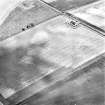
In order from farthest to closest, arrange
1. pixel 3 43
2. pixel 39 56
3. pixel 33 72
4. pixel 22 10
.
Answer: pixel 22 10 → pixel 3 43 → pixel 39 56 → pixel 33 72

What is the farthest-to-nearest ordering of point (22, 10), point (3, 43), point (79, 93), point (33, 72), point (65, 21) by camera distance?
point (22, 10) < point (65, 21) < point (3, 43) < point (33, 72) < point (79, 93)

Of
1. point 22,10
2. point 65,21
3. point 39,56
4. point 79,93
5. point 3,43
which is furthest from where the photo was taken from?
point 22,10

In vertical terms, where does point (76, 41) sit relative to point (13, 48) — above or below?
below

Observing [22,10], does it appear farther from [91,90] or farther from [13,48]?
[91,90]

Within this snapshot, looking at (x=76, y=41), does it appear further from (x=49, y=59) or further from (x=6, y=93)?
(x=6, y=93)

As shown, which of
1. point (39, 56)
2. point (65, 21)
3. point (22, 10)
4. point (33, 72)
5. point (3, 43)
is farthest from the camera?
point (22, 10)

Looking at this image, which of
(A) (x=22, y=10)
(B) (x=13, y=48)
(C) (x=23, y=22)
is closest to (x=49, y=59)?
(B) (x=13, y=48)

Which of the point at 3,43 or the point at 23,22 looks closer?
the point at 3,43

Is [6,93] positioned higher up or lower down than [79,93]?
higher up

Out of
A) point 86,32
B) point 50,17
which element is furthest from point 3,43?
point 86,32
